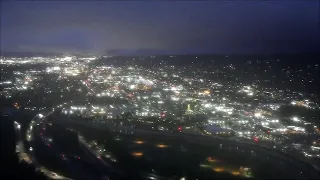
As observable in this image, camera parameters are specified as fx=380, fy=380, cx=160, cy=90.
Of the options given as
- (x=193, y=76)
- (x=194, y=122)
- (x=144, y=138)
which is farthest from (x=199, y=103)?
(x=193, y=76)

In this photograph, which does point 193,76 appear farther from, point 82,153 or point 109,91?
point 82,153

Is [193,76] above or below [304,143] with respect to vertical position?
above

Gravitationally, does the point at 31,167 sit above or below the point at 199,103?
below

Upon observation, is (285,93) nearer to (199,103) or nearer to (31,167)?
(199,103)

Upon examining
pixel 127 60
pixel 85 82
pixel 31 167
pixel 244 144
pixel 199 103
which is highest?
pixel 127 60

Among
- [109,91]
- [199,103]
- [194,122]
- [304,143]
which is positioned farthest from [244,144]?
[109,91]

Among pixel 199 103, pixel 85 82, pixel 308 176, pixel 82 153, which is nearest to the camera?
pixel 308 176

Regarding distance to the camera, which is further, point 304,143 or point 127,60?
point 127,60

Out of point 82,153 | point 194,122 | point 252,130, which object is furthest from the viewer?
point 194,122

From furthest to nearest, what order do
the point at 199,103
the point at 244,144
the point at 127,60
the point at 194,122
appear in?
the point at 127,60 < the point at 199,103 < the point at 194,122 < the point at 244,144
